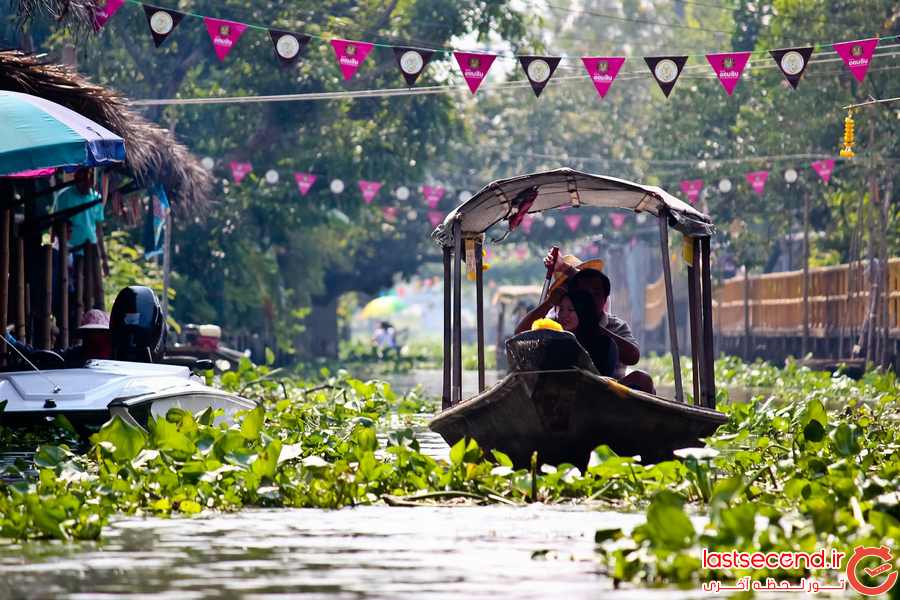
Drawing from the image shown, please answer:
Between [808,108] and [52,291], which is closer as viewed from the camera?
[52,291]

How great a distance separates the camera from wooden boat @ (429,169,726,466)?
10453 mm

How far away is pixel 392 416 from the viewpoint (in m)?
19.4

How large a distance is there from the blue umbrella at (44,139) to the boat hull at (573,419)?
3.83 m

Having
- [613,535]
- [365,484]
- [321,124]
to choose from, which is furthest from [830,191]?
[613,535]

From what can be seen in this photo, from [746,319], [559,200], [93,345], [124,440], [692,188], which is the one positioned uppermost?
[692,188]

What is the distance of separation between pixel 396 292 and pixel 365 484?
3864 inches

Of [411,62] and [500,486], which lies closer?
[500,486]

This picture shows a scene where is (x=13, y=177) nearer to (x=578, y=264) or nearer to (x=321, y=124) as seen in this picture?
(x=578, y=264)

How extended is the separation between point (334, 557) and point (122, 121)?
9.61m

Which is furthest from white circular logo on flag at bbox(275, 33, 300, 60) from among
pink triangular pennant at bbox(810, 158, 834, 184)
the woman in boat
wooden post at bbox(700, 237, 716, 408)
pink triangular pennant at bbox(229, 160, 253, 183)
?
pink triangular pennant at bbox(810, 158, 834, 184)

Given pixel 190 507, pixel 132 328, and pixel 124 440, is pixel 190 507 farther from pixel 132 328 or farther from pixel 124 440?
pixel 132 328

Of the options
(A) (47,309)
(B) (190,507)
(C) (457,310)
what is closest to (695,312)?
(C) (457,310)

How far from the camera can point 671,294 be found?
11.7 metres

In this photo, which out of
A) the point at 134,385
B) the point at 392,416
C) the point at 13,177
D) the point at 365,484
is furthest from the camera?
the point at 392,416
